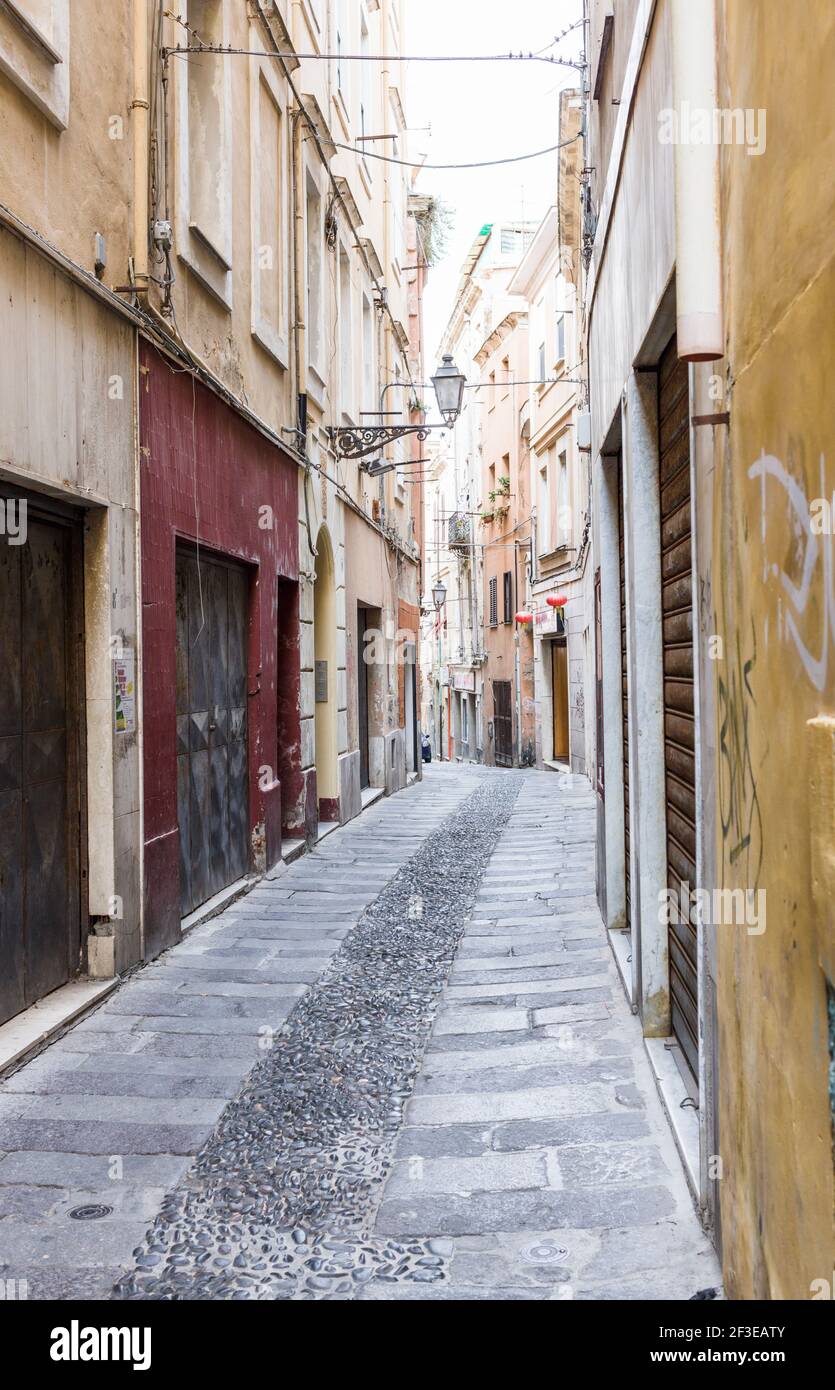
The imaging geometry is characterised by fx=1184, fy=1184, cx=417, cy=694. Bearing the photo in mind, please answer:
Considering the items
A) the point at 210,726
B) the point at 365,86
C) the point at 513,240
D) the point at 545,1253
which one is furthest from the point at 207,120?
the point at 513,240

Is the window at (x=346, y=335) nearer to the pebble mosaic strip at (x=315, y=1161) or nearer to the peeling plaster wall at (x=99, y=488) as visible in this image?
the peeling plaster wall at (x=99, y=488)

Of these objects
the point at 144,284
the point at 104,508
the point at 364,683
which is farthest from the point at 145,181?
the point at 364,683

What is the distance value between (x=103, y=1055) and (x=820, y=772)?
12.8 feet

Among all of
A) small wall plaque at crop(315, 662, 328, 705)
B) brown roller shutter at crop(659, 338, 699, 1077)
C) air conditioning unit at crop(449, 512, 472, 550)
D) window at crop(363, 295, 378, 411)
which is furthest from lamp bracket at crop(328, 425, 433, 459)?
air conditioning unit at crop(449, 512, 472, 550)

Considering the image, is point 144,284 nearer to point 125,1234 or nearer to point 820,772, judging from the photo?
point 125,1234

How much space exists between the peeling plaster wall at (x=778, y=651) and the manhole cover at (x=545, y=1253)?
48 cm

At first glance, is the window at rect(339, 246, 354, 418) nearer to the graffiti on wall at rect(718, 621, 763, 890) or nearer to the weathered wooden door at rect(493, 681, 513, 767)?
the graffiti on wall at rect(718, 621, 763, 890)

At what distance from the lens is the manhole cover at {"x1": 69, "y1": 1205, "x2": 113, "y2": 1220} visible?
3455 mm

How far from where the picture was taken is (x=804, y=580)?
2088 mm

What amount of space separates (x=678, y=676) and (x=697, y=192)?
7.20 ft

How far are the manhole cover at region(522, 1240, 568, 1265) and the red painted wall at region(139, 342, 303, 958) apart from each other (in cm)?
369

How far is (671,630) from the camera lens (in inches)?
189

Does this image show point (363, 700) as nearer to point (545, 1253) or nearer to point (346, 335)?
point (346, 335)

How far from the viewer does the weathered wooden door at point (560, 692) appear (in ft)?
87.7
